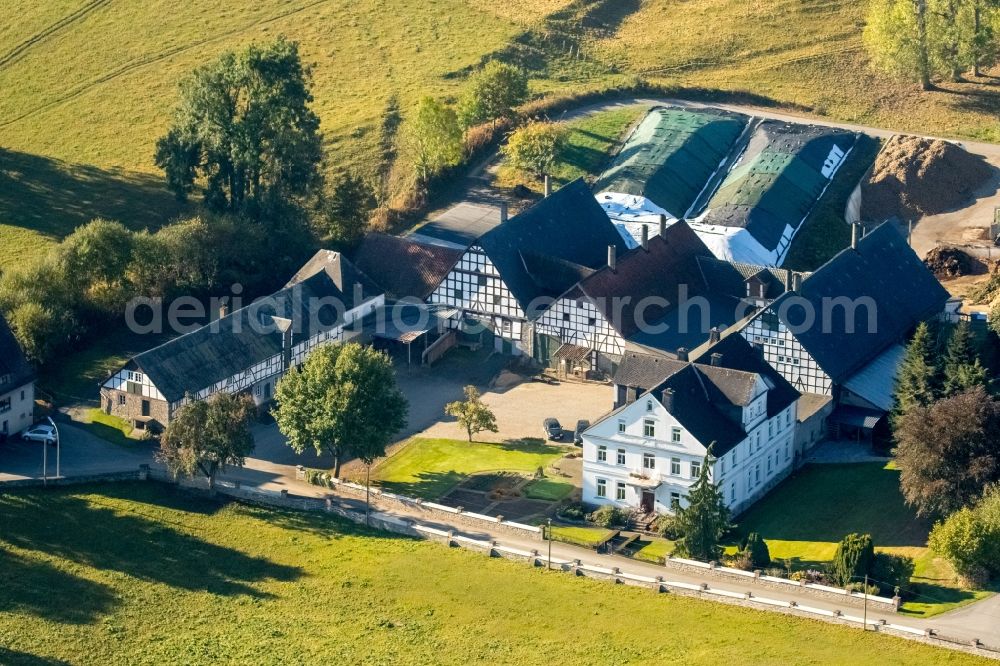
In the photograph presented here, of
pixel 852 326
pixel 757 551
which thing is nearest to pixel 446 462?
pixel 757 551

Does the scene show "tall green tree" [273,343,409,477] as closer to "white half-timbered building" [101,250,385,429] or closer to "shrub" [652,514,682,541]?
"white half-timbered building" [101,250,385,429]

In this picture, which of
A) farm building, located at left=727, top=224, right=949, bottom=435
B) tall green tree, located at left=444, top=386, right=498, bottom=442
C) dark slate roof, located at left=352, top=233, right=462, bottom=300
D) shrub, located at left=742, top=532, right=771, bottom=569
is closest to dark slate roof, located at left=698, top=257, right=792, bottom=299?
farm building, located at left=727, top=224, right=949, bottom=435

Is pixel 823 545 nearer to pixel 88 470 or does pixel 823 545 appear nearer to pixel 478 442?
pixel 478 442

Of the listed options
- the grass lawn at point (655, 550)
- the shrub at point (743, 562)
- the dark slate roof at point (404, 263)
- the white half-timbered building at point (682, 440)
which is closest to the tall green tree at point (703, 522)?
the shrub at point (743, 562)

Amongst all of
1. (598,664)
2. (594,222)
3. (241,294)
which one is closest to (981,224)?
(594,222)

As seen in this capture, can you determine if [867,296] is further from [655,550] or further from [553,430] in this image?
[655,550]

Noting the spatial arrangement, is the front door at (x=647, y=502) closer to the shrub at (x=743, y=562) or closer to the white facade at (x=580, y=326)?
the shrub at (x=743, y=562)

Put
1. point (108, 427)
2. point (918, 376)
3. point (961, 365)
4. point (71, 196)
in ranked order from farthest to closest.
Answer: point (71, 196) < point (108, 427) < point (918, 376) < point (961, 365)
